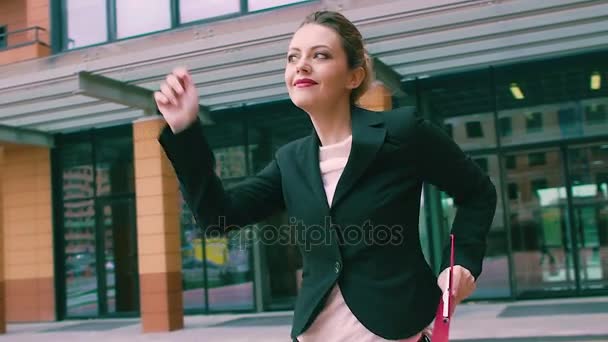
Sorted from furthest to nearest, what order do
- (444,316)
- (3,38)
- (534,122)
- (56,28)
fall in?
(3,38)
(56,28)
(534,122)
(444,316)

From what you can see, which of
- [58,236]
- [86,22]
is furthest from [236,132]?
[58,236]

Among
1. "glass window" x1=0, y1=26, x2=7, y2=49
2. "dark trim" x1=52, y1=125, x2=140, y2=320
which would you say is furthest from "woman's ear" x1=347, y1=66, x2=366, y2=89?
"glass window" x1=0, y1=26, x2=7, y2=49

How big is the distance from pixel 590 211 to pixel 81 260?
1068 centimetres

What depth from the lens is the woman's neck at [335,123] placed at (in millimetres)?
1727

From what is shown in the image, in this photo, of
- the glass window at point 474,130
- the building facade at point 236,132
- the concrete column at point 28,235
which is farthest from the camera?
the concrete column at point 28,235

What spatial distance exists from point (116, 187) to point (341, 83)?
1489 centimetres

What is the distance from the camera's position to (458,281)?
1654 mm

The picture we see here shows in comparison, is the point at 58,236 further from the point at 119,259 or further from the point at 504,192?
the point at 504,192

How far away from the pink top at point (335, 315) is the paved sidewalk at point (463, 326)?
8105 millimetres

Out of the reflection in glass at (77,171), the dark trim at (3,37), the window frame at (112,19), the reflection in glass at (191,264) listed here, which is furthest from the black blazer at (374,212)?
the dark trim at (3,37)

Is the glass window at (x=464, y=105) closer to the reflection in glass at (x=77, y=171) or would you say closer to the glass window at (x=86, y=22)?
the glass window at (x=86, y=22)

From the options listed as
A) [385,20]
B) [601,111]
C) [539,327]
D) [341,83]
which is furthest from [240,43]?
[341,83]

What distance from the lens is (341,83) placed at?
1698 millimetres

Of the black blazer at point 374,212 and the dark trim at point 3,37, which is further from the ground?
the dark trim at point 3,37
